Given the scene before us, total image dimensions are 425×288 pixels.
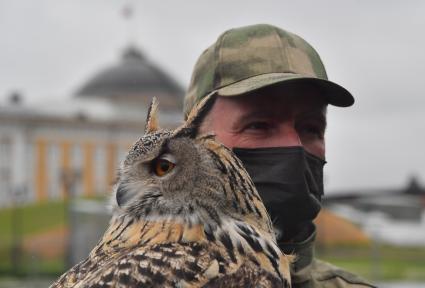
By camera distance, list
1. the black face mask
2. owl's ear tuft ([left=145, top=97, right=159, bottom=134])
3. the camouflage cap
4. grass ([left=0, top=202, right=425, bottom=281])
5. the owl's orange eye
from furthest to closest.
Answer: grass ([left=0, top=202, right=425, bottom=281]) → the camouflage cap → the black face mask → owl's ear tuft ([left=145, top=97, right=159, bottom=134]) → the owl's orange eye

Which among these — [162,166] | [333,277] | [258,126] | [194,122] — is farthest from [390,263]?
[162,166]

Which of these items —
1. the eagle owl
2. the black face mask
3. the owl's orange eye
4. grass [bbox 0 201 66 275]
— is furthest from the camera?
grass [bbox 0 201 66 275]

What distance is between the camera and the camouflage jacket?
10.2 ft

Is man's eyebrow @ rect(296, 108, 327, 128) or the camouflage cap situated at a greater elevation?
the camouflage cap

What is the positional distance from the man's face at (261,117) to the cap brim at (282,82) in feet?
0.15

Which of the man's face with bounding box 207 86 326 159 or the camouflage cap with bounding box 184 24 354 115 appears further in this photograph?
the camouflage cap with bounding box 184 24 354 115

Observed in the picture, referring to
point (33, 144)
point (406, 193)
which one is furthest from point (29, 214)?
point (406, 193)

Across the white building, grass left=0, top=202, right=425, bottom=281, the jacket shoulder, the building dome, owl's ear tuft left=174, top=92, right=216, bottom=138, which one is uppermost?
owl's ear tuft left=174, top=92, right=216, bottom=138

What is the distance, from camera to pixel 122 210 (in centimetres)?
263

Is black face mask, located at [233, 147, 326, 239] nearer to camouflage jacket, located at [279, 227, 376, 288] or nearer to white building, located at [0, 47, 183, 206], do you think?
camouflage jacket, located at [279, 227, 376, 288]

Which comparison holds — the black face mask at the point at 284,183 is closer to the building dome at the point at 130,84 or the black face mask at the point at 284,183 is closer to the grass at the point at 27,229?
the grass at the point at 27,229

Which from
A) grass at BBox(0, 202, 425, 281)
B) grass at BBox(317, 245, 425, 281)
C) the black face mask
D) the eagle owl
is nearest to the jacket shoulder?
the black face mask

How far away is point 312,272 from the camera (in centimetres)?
324

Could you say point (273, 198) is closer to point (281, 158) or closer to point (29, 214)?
point (281, 158)
